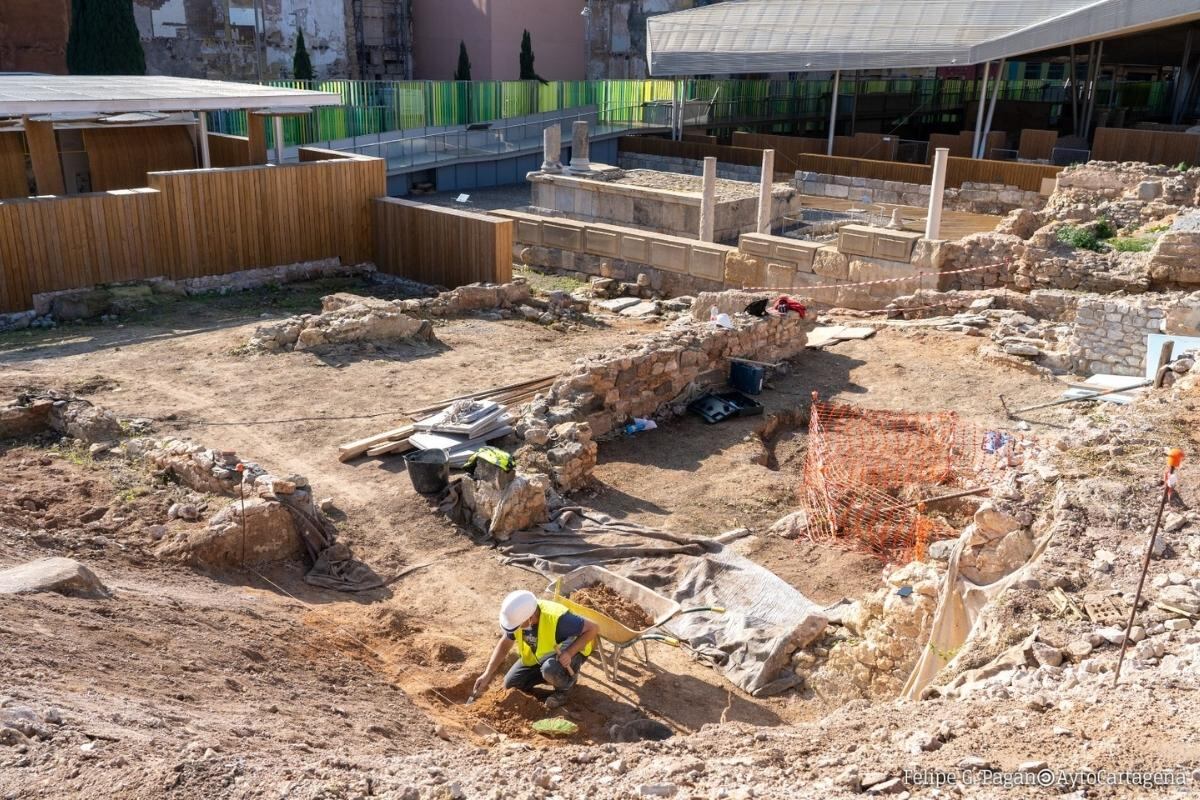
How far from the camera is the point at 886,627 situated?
7.27 metres

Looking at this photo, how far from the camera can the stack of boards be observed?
10.3 m

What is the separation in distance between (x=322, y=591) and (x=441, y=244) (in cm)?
1178

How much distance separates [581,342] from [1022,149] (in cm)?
1942

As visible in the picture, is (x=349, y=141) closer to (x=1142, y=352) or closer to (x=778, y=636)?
(x=1142, y=352)

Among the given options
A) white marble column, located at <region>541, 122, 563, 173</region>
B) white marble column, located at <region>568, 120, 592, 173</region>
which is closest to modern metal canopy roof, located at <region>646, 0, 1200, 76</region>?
white marble column, located at <region>568, 120, 592, 173</region>

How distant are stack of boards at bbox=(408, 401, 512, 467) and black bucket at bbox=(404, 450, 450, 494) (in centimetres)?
15

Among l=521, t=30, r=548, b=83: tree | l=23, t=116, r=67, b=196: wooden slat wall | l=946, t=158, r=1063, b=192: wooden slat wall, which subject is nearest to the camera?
l=23, t=116, r=67, b=196: wooden slat wall

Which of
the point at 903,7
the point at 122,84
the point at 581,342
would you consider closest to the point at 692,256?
the point at 581,342

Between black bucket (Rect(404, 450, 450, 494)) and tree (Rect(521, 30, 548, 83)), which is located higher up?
tree (Rect(521, 30, 548, 83))

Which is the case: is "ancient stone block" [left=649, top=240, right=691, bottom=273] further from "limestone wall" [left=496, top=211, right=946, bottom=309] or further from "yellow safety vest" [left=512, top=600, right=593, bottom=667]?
"yellow safety vest" [left=512, top=600, right=593, bottom=667]

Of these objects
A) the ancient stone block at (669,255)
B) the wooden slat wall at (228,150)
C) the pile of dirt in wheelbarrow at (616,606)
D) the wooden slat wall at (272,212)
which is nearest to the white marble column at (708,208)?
the ancient stone block at (669,255)

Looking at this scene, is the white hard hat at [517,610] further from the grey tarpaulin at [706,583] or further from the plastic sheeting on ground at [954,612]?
the plastic sheeting on ground at [954,612]

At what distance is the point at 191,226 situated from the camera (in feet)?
59.8

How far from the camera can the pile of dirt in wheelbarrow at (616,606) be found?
26.7 ft
